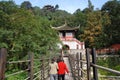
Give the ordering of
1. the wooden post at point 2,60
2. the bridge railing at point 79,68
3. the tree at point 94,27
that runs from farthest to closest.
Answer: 1. the tree at point 94,27
2. the bridge railing at point 79,68
3. the wooden post at point 2,60

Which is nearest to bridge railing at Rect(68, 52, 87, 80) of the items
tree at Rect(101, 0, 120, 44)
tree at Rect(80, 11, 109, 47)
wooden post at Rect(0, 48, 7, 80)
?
wooden post at Rect(0, 48, 7, 80)

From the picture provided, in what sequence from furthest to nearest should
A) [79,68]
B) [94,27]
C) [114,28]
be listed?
[94,27] → [114,28] → [79,68]

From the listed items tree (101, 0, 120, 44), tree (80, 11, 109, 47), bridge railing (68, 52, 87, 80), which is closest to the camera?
bridge railing (68, 52, 87, 80)

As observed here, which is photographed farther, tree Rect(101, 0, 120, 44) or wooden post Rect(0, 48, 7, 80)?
tree Rect(101, 0, 120, 44)

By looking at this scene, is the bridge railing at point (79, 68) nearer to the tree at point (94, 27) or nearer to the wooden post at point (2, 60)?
the wooden post at point (2, 60)

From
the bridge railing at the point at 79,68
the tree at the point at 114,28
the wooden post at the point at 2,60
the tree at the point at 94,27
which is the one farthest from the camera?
the tree at the point at 94,27

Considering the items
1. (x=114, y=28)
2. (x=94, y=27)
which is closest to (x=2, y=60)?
(x=114, y=28)

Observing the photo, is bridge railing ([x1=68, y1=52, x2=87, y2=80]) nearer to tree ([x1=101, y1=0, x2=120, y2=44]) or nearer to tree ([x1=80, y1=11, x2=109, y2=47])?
tree ([x1=101, y1=0, x2=120, y2=44])

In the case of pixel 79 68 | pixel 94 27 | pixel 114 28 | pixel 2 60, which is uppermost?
pixel 94 27

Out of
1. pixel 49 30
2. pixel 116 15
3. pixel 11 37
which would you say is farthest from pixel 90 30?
pixel 11 37

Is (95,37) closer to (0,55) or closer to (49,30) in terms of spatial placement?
(49,30)

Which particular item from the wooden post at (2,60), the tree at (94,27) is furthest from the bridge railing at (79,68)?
the tree at (94,27)

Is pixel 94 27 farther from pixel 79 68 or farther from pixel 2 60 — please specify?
pixel 2 60

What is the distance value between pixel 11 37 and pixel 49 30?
542 cm
